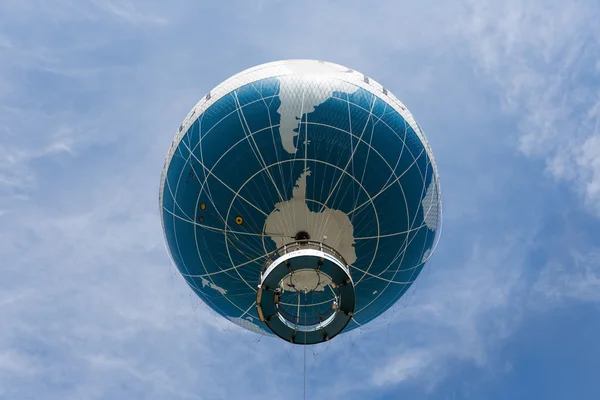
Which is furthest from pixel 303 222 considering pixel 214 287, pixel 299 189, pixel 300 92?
pixel 214 287

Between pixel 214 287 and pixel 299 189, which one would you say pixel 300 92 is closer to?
pixel 299 189

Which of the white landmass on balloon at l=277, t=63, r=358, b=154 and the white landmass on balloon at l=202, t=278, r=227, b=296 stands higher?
the white landmass on balloon at l=277, t=63, r=358, b=154

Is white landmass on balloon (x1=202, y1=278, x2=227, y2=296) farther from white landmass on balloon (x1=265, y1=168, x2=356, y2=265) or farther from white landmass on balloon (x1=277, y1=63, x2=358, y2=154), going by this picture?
white landmass on balloon (x1=277, y1=63, x2=358, y2=154)

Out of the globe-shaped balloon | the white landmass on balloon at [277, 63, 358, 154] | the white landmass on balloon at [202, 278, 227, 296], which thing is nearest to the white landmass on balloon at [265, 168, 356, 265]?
the globe-shaped balloon

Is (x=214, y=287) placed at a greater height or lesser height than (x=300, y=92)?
lesser

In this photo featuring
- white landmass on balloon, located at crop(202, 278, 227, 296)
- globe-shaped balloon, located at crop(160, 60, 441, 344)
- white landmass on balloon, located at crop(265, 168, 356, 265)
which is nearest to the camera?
globe-shaped balloon, located at crop(160, 60, 441, 344)

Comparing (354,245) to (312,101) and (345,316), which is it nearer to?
(345,316)

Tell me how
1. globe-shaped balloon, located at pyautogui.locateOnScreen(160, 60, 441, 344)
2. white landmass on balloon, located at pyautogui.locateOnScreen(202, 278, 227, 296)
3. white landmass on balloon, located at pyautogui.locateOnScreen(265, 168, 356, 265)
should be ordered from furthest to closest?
1. white landmass on balloon, located at pyautogui.locateOnScreen(202, 278, 227, 296)
2. white landmass on balloon, located at pyautogui.locateOnScreen(265, 168, 356, 265)
3. globe-shaped balloon, located at pyautogui.locateOnScreen(160, 60, 441, 344)
